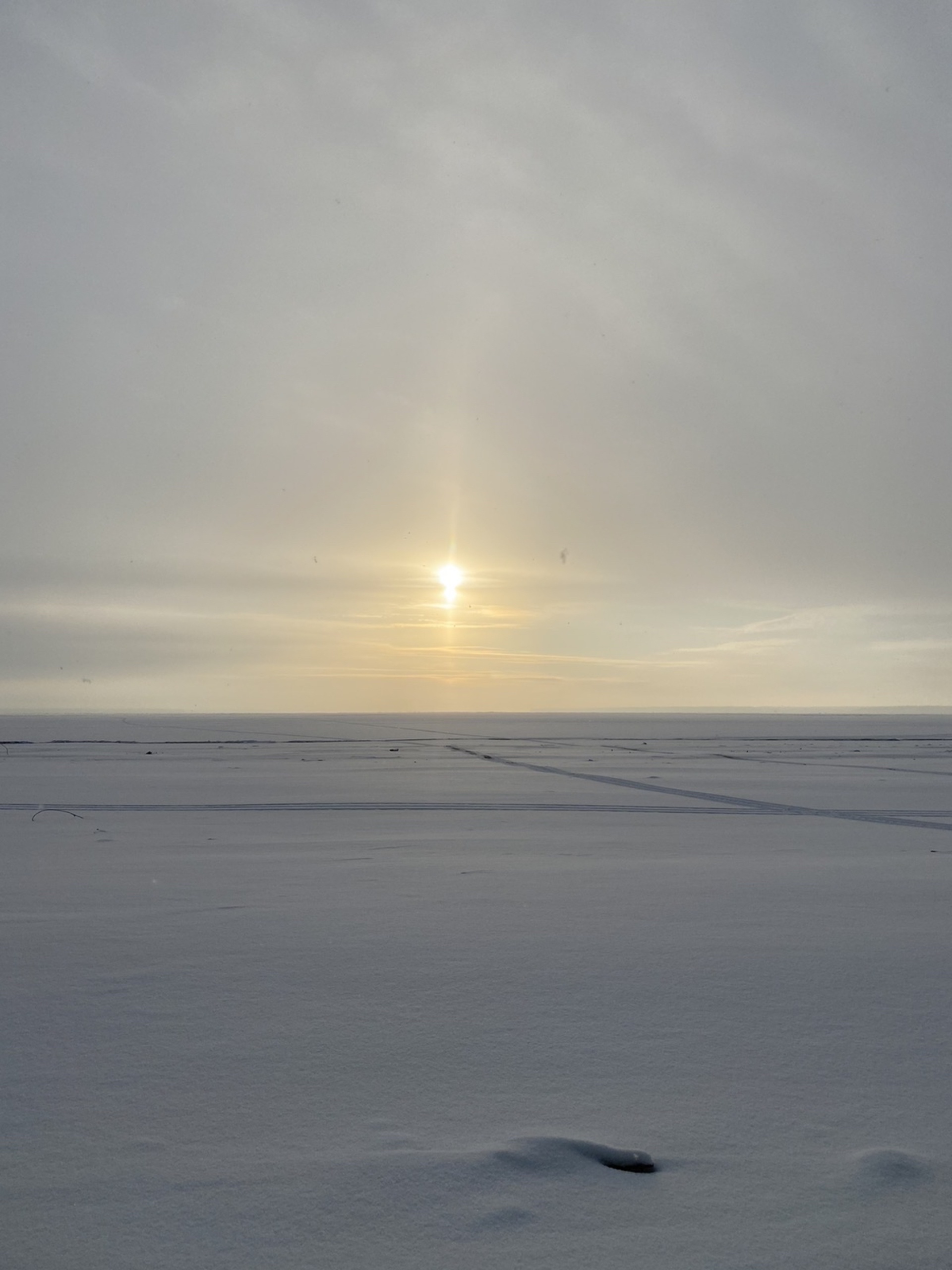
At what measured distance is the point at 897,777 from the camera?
61.6 feet

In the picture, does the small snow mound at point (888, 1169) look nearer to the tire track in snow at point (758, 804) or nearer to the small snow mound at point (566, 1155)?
the small snow mound at point (566, 1155)

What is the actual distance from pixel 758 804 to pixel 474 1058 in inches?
419

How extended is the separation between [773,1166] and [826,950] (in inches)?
94.5

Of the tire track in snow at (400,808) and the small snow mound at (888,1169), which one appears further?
the tire track in snow at (400,808)

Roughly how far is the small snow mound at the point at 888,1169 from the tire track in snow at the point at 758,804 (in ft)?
27.5

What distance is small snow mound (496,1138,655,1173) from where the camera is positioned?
94.3 inches

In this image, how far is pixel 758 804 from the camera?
13.0m

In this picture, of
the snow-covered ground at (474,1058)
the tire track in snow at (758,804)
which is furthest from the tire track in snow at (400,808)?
the snow-covered ground at (474,1058)

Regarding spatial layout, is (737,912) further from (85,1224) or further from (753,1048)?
(85,1224)

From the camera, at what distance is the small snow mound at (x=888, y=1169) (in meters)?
2.33

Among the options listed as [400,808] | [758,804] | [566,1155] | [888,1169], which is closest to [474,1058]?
[566,1155]

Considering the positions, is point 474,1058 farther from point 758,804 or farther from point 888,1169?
point 758,804

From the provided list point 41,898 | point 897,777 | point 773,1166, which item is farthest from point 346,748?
point 773,1166

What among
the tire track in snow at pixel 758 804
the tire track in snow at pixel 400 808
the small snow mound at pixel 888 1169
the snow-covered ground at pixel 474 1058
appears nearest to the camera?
the snow-covered ground at pixel 474 1058
